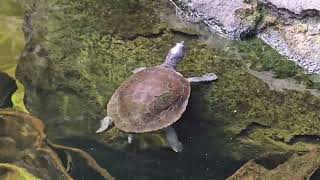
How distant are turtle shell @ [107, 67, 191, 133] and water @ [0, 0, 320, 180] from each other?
0.16 metres

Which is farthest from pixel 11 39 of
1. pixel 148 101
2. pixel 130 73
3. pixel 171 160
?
pixel 171 160

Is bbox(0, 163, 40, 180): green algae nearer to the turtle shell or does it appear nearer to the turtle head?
the turtle shell

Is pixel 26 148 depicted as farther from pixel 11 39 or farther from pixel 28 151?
pixel 11 39

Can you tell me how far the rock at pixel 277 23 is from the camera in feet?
11.4

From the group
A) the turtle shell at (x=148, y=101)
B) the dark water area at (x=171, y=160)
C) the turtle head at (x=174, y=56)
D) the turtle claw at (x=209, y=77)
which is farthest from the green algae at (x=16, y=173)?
the turtle claw at (x=209, y=77)

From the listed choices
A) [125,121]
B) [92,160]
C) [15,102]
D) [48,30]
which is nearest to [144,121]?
[125,121]

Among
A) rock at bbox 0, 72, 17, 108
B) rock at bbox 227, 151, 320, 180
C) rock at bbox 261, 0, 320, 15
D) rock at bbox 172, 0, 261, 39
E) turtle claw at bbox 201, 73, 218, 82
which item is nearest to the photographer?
rock at bbox 227, 151, 320, 180

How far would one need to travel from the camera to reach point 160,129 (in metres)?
2.89

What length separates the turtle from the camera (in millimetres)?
2842

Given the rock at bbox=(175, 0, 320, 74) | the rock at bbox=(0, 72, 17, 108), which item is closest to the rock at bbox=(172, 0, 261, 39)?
the rock at bbox=(175, 0, 320, 74)

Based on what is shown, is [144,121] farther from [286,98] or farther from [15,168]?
[286,98]

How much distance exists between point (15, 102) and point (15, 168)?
454 millimetres

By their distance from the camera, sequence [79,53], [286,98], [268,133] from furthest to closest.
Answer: [79,53]
[286,98]
[268,133]

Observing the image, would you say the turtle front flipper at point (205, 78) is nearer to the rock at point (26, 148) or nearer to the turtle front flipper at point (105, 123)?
the turtle front flipper at point (105, 123)
